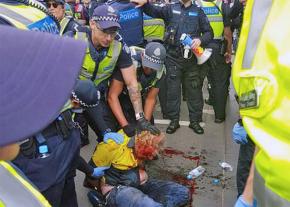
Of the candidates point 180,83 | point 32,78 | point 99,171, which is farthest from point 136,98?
point 32,78

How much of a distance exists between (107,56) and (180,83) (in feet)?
5.73

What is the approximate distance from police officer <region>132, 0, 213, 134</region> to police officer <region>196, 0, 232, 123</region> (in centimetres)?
22

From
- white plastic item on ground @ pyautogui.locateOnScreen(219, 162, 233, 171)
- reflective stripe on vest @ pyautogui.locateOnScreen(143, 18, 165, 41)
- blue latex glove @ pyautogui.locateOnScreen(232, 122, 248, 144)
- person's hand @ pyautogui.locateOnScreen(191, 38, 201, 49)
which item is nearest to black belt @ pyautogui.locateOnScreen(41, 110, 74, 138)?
blue latex glove @ pyautogui.locateOnScreen(232, 122, 248, 144)

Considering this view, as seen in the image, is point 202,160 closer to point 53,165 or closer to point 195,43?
point 195,43

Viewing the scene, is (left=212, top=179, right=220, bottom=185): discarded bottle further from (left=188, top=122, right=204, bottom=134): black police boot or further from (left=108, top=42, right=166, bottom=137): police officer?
(left=188, top=122, right=204, bottom=134): black police boot

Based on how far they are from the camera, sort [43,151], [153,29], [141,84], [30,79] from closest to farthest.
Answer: [30,79] → [43,151] → [141,84] → [153,29]

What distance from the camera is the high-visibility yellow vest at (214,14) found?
16.7 feet

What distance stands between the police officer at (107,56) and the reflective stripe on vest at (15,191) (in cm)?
219

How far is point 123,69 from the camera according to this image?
353 centimetres

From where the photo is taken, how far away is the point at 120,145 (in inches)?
124

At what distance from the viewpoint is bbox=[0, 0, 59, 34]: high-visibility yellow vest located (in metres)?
1.54

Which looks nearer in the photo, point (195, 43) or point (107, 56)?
point (107, 56)

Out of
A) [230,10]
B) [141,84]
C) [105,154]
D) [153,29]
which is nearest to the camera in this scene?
[105,154]

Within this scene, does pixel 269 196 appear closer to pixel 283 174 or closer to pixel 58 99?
pixel 283 174
